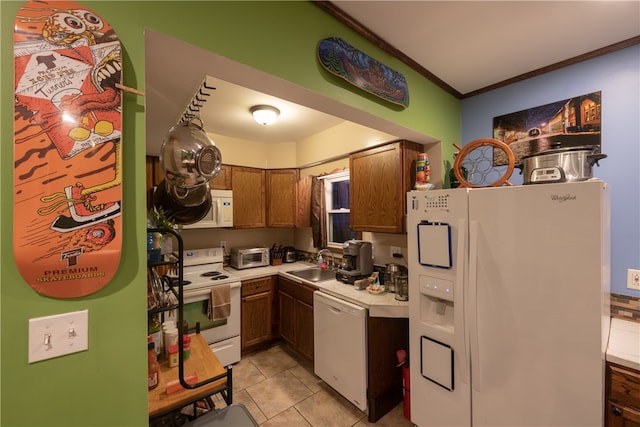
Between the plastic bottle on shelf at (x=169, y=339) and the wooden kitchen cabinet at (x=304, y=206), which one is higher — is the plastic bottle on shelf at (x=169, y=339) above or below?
below

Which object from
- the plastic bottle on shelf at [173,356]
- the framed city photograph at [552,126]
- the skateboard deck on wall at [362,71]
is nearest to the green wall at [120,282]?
the skateboard deck on wall at [362,71]

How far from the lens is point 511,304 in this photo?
1360mm

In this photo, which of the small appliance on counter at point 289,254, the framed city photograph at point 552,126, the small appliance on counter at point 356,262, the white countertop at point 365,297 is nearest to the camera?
the framed city photograph at point 552,126

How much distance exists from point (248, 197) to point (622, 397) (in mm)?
3364

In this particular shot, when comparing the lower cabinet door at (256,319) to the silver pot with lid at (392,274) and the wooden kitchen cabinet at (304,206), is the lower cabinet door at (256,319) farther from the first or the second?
the silver pot with lid at (392,274)

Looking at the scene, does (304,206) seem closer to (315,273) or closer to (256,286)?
(315,273)

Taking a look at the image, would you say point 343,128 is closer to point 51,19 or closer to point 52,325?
point 51,19

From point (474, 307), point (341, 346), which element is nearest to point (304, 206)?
point (341, 346)

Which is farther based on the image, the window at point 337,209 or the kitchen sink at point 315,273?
the window at point 337,209

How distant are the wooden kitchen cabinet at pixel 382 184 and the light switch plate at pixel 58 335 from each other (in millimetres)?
1999

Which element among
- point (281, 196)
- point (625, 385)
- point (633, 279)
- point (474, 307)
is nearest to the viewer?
point (625, 385)

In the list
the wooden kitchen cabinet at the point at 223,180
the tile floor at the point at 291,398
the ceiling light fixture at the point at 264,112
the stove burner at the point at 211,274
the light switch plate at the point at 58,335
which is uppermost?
the ceiling light fixture at the point at 264,112

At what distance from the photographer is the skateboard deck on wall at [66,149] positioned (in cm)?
67

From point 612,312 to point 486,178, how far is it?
123cm
